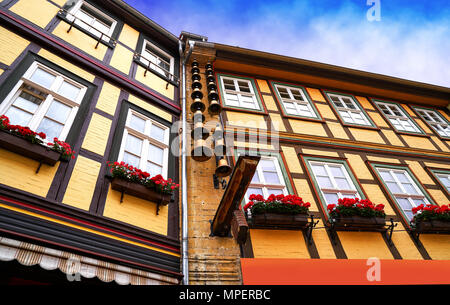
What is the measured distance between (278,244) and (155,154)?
301 centimetres

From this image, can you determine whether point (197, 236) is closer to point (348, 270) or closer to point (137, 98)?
point (348, 270)

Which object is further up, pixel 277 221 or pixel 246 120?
pixel 246 120

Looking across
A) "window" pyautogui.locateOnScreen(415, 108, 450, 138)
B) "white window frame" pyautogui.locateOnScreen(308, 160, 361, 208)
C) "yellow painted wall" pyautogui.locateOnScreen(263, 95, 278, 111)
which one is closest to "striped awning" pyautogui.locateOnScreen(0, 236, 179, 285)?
"white window frame" pyautogui.locateOnScreen(308, 160, 361, 208)

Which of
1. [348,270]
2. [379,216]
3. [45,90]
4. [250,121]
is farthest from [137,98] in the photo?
[379,216]

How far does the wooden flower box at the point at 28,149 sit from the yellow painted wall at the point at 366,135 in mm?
7860

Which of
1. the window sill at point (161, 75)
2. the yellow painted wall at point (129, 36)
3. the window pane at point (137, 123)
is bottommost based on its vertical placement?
the window pane at point (137, 123)

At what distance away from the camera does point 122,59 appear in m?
6.72

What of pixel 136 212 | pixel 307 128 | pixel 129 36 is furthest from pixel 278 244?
pixel 129 36

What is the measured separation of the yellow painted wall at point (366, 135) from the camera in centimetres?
817

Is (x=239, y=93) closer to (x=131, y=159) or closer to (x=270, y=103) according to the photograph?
(x=270, y=103)

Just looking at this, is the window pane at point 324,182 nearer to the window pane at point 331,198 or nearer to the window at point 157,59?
the window pane at point 331,198

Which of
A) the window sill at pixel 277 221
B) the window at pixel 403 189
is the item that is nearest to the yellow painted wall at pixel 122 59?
the window sill at pixel 277 221

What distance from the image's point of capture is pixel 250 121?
7336 millimetres

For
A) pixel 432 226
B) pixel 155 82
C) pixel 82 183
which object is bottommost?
pixel 432 226
